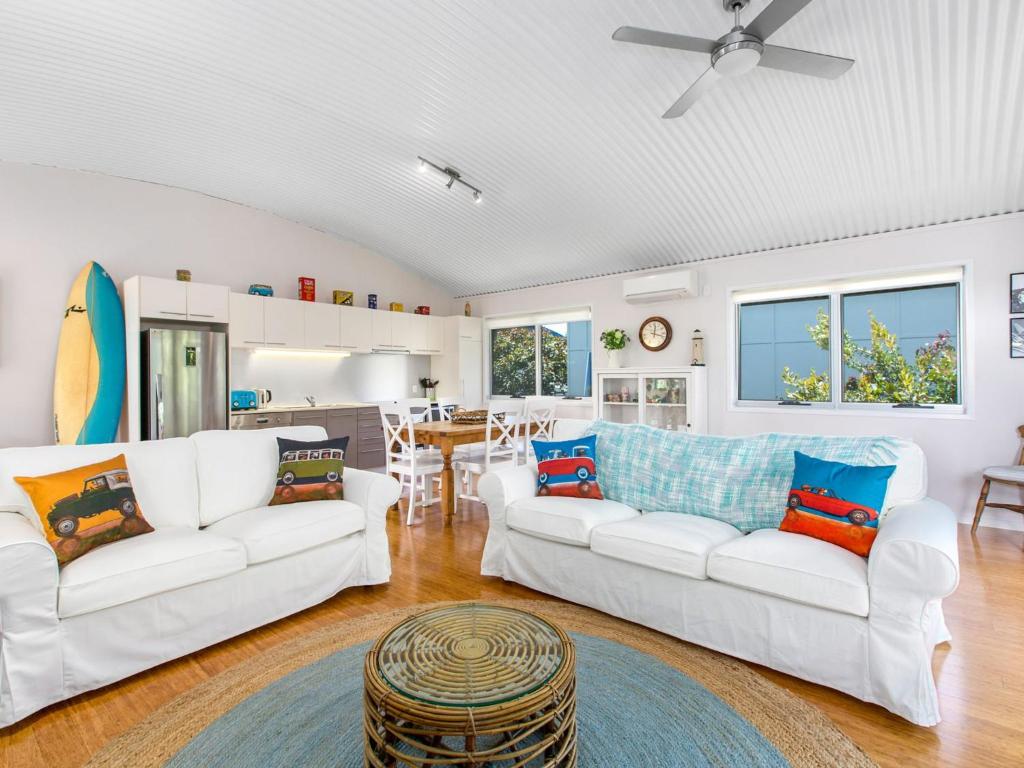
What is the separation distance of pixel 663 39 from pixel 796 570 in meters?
2.35

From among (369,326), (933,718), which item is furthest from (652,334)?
(933,718)

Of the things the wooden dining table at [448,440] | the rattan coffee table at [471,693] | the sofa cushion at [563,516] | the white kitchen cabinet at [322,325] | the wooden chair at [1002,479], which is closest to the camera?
the rattan coffee table at [471,693]

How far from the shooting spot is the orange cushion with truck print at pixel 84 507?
2.16 m

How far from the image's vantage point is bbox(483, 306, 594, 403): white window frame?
6.86m

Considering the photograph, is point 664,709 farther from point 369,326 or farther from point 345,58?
point 369,326

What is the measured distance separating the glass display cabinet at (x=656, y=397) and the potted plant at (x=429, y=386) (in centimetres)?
249

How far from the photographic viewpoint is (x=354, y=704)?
195cm

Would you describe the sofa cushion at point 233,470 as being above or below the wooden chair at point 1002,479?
above

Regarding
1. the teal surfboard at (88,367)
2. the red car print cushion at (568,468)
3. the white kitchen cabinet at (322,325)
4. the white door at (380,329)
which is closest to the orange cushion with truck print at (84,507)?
the red car print cushion at (568,468)

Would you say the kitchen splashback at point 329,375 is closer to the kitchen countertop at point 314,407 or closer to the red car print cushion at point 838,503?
the kitchen countertop at point 314,407

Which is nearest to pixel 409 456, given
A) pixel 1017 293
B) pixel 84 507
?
pixel 84 507

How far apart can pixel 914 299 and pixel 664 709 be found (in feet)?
14.7

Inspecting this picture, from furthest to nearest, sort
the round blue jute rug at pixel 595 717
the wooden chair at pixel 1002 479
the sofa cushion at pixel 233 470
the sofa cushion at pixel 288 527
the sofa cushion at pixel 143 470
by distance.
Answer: the wooden chair at pixel 1002 479 < the sofa cushion at pixel 233 470 < the sofa cushion at pixel 288 527 < the sofa cushion at pixel 143 470 < the round blue jute rug at pixel 595 717

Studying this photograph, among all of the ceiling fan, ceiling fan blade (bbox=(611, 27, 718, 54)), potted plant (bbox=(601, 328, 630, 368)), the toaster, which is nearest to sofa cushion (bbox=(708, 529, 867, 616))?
the ceiling fan
